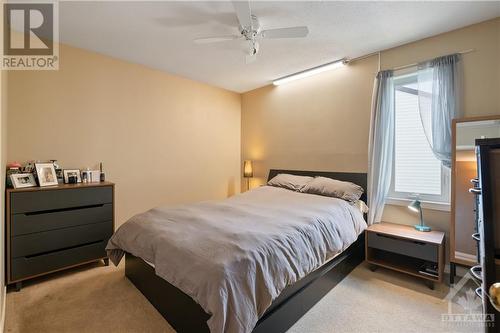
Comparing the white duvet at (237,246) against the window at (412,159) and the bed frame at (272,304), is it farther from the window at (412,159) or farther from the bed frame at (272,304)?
the window at (412,159)

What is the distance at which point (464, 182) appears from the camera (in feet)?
7.20

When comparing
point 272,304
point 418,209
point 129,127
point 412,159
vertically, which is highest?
point 129,127

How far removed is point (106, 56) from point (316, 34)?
2.63m

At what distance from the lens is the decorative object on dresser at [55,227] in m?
2.12

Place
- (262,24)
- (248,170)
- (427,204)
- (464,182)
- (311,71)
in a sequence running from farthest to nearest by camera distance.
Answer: (248,170), (311,71), (427,204), (262,24), (464,182)

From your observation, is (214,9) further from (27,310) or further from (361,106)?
(27,310)

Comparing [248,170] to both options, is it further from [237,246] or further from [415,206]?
[237,246]

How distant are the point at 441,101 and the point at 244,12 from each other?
2.18m

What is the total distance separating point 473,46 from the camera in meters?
2.30

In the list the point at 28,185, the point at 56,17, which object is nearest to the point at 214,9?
the point at 56,17
